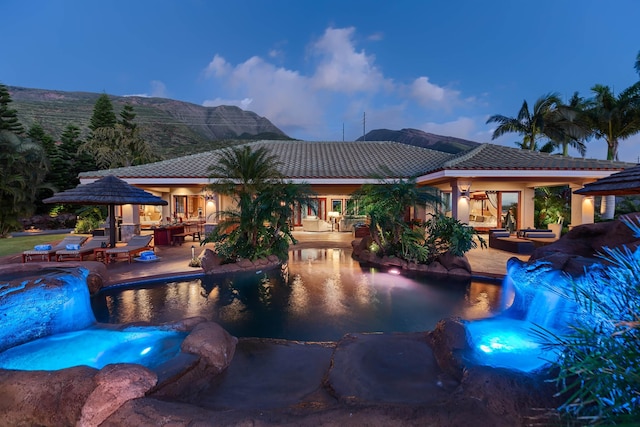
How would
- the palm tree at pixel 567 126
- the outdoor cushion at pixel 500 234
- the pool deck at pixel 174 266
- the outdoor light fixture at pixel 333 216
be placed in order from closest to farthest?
the pool deck at pixel 174 266 < the outdoor cushion at pixel 500 234 < the outdoor light fixture at pixel 333 216 < the palm tree at pixel 567 126

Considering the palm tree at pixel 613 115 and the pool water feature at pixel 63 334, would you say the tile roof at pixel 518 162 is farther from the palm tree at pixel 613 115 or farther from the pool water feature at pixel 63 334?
the palm tree at pixel 613 115

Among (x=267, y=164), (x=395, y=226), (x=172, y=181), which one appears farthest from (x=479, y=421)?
(x=172, y=181)

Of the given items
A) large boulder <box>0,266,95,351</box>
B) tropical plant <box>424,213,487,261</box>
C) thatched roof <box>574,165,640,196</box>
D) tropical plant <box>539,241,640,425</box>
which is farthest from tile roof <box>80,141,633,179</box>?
tropical plant <box>539,241,640,425</box>

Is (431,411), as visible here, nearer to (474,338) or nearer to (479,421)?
(479,421)

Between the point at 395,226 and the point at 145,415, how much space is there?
9.85m

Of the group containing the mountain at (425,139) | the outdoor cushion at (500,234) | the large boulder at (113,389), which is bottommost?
the large boulder at (113,389)

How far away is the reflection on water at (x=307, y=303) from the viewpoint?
6.20m

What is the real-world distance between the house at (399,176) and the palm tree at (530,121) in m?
9.41

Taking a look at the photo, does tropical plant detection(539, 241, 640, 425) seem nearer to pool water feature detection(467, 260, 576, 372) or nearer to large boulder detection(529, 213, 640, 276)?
pool water feature detection(467, 260, 576, 372)

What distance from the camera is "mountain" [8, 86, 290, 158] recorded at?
5906 cm

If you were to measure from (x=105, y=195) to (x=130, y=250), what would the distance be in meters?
2.26

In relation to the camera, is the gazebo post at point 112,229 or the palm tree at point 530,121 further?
the palm tree at point 530,121

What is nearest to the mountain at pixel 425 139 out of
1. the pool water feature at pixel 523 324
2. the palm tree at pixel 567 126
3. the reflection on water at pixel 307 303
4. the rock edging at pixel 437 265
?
the palm tree at pixel 567 126

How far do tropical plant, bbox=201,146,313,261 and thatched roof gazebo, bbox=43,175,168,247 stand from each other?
10.5 ft
